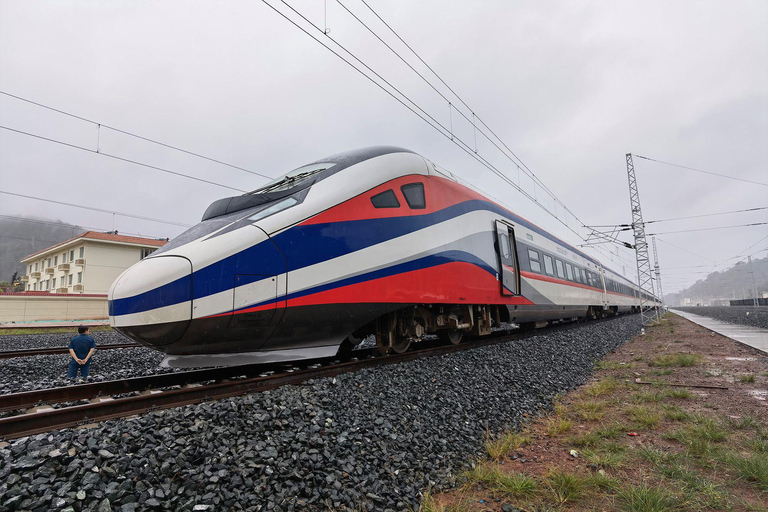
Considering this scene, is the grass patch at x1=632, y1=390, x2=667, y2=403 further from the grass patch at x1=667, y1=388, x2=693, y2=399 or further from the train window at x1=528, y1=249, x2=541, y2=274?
the train window at x1=528, y1=249, x2=541, y2=274

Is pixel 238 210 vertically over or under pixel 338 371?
over

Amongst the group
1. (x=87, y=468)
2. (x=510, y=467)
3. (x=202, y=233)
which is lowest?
(x=510, y=467)

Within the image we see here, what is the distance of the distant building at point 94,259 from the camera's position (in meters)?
36.2

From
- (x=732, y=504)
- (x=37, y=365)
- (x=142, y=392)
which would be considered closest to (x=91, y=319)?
(x=37, y=365)

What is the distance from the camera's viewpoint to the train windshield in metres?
5.59

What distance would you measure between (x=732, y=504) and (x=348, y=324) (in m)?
3.94

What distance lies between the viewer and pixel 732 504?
3012 mm

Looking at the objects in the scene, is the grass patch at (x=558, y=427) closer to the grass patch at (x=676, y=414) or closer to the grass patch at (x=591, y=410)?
the grass patch at (x=591, y=410)

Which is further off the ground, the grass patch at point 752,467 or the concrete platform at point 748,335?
the grass patch at point 752,467

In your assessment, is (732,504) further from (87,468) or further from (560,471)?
(87,468)

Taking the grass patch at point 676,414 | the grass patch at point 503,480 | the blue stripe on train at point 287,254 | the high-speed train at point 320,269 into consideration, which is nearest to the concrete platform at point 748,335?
the grass patch at point 676,414

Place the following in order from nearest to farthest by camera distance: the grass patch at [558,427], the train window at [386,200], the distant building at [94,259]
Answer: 1. the grass patch at [558,427]
2. the train window at [386,200]
3. the distant building at [94,259]

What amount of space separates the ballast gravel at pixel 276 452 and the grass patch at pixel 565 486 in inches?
30.2

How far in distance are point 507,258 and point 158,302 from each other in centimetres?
734
